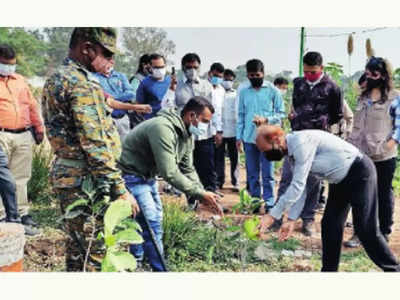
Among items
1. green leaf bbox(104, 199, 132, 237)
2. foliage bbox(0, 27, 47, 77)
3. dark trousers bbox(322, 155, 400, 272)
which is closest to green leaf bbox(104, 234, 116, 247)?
green leaf bbox(104, 199, 132, 237)

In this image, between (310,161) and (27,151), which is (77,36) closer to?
(310,161)

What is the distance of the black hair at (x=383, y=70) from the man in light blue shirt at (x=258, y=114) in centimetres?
129

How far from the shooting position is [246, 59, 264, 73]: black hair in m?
4.66

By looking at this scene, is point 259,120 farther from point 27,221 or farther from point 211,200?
point 27,221

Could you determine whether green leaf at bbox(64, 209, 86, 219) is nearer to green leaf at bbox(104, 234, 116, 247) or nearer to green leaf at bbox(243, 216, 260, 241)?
green leaf at bbox(104, 234, 116, 247)

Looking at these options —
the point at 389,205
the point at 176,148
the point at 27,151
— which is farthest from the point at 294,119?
the point at 27,151

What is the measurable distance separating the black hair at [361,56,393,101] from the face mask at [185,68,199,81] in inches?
76.3

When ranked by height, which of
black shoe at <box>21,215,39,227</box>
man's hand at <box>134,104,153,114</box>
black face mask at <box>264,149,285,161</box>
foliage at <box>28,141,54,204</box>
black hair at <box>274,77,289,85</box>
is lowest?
black shoe at <box>21,215,39,227</box>

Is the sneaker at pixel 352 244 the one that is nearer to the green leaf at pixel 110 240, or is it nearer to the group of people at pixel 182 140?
the group of people at pixel 182 140

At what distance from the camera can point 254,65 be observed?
4723 mm

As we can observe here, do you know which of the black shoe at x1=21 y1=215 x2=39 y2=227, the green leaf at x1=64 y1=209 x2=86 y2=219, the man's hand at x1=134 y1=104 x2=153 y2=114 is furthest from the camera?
the man's hand at x1=134 y1=104 x2=153 y2=114

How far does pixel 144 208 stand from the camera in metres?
2.97

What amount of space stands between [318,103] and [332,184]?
4.11 feet

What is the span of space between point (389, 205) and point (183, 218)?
1648 millimetres
